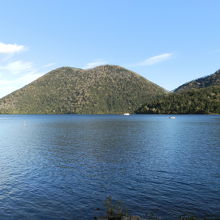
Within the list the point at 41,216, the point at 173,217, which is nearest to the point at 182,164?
the point at 173,217

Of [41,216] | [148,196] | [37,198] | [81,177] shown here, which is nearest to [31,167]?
[81,177]

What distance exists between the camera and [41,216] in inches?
835

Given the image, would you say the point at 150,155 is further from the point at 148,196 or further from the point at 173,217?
the point at 173,217

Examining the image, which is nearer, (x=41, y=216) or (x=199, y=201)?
(x=41, y=216)

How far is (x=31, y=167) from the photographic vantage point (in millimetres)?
39500

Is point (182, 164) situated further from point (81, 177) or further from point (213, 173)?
point (81, 177)

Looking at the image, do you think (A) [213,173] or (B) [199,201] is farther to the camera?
(A) [213,173]

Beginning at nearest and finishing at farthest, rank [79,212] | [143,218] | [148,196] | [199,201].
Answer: [143,218] < [79,212] < [199,201] < [148,196]

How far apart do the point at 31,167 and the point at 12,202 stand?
15.4m

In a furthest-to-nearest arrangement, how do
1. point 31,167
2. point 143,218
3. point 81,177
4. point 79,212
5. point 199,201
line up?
point 31,167, point 81,177, point 199,201, point 79,212, point 143,218

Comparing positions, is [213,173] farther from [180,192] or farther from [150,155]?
[150,155]

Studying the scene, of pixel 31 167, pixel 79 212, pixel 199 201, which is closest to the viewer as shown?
pixel 79 212

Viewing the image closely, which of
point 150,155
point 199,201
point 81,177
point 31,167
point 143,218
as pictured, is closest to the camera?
point 143,218

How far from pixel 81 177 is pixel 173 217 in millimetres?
16035
